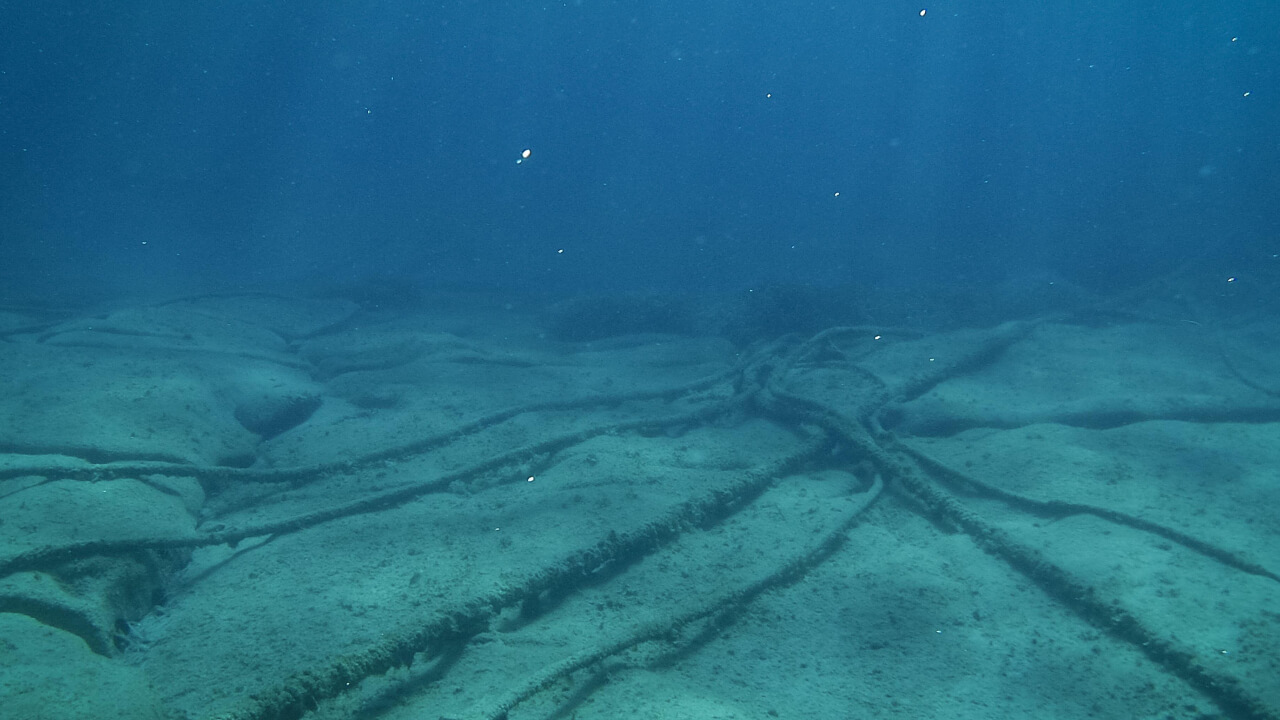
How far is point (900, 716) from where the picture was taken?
2912 millimetres

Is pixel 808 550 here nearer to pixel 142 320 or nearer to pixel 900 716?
pixel 900 716

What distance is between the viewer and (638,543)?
4070 millimetres

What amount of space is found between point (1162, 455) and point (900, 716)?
434 centimetres

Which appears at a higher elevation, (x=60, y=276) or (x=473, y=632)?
(x=60, y=276)

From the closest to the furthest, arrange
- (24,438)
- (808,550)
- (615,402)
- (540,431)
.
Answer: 1. (808,550)
2. (24,438)
3. (540,431)
4. (615,402)

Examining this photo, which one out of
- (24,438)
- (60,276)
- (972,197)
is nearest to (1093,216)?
(972,197)

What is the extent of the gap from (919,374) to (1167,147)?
64.6 meters

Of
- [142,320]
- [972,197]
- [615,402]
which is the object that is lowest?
[615,402]

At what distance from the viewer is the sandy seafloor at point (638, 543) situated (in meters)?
2.96

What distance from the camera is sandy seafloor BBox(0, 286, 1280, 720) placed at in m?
2.96

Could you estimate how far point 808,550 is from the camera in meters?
4.11

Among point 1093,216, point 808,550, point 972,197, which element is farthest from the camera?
point 972,197

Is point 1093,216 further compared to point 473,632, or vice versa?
point 1093,216

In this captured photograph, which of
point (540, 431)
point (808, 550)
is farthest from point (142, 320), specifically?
point (808, 550)
